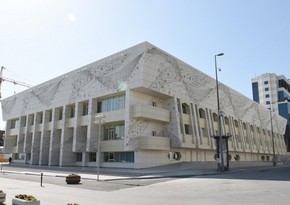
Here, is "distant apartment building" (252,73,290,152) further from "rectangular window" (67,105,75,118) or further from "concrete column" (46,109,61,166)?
"concrete column" (46,109,61,166)

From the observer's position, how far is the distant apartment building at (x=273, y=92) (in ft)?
382

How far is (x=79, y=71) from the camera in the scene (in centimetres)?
→ 5128

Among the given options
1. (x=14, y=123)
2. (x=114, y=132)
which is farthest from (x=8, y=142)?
(x=114, y=132)

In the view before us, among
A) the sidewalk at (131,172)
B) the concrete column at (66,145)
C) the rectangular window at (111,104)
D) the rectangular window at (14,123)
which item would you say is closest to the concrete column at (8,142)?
the rectangular window at (14,123)

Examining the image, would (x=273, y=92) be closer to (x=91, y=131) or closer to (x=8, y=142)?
(x=91, y=131)

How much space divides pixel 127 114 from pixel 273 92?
10151 centimetres

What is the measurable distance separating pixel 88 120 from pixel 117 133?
6162 millimetres

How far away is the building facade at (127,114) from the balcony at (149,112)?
0.50 feet

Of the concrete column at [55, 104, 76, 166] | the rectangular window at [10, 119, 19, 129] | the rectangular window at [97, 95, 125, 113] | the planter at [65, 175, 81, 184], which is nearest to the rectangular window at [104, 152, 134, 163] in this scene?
the rectangular window at [97, 95, 125, 113]

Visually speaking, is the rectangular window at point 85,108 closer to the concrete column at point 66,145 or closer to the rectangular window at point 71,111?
the rectangular window at point 71,111

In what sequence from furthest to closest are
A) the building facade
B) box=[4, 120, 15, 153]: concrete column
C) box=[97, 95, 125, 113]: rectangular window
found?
box=[4, 120, 15, 153]: concrete column < box=[97, 95, 125, 113]: rectangular window < the building facade

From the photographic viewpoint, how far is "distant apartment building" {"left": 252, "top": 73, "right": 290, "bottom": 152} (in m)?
116

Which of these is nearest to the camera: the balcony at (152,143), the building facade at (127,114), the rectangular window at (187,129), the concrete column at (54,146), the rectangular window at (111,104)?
the balcony at (152,143)

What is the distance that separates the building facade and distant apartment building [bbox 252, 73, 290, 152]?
2404 inches
